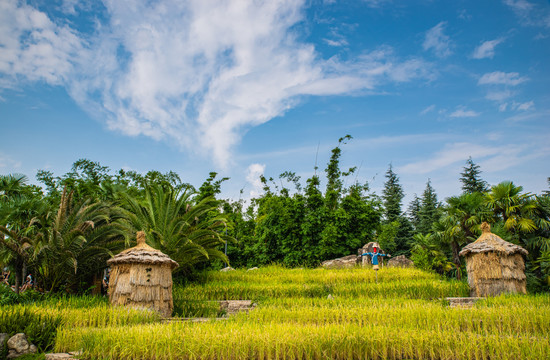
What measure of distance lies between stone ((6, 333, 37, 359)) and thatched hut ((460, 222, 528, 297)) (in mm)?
9373

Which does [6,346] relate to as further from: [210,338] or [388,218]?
[388,218]

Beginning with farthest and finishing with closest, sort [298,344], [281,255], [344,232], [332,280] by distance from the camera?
[281,255]
[344,232]
[332,280]
[298,344]

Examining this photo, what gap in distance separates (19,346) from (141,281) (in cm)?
249

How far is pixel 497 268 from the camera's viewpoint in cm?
899

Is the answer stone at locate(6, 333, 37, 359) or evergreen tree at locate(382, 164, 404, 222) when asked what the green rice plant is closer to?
stone at locate(6, 333, 37, 359)

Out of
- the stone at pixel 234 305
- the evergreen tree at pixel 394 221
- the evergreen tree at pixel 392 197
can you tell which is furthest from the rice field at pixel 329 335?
the evergreen tree at pixel 392 197

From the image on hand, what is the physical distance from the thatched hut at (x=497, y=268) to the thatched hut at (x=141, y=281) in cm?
743

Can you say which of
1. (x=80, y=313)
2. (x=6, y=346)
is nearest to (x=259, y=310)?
(x=80, y=313)

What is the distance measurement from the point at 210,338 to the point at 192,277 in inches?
296

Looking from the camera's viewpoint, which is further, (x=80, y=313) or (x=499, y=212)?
(x=499, y=212)

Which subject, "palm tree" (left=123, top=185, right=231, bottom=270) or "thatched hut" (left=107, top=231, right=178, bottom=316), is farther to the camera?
"palm tree" (left=123, top=185, right=231, bottom=270)

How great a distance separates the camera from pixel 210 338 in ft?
15.4

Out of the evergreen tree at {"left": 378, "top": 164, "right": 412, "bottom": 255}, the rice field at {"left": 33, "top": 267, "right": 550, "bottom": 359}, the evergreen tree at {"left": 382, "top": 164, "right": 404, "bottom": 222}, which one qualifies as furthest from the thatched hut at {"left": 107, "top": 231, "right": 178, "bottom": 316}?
the evergreen tree at {"left": 382, "top": 164, "right": 404, "bottom": 222}

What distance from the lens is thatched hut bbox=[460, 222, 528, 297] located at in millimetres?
8938
